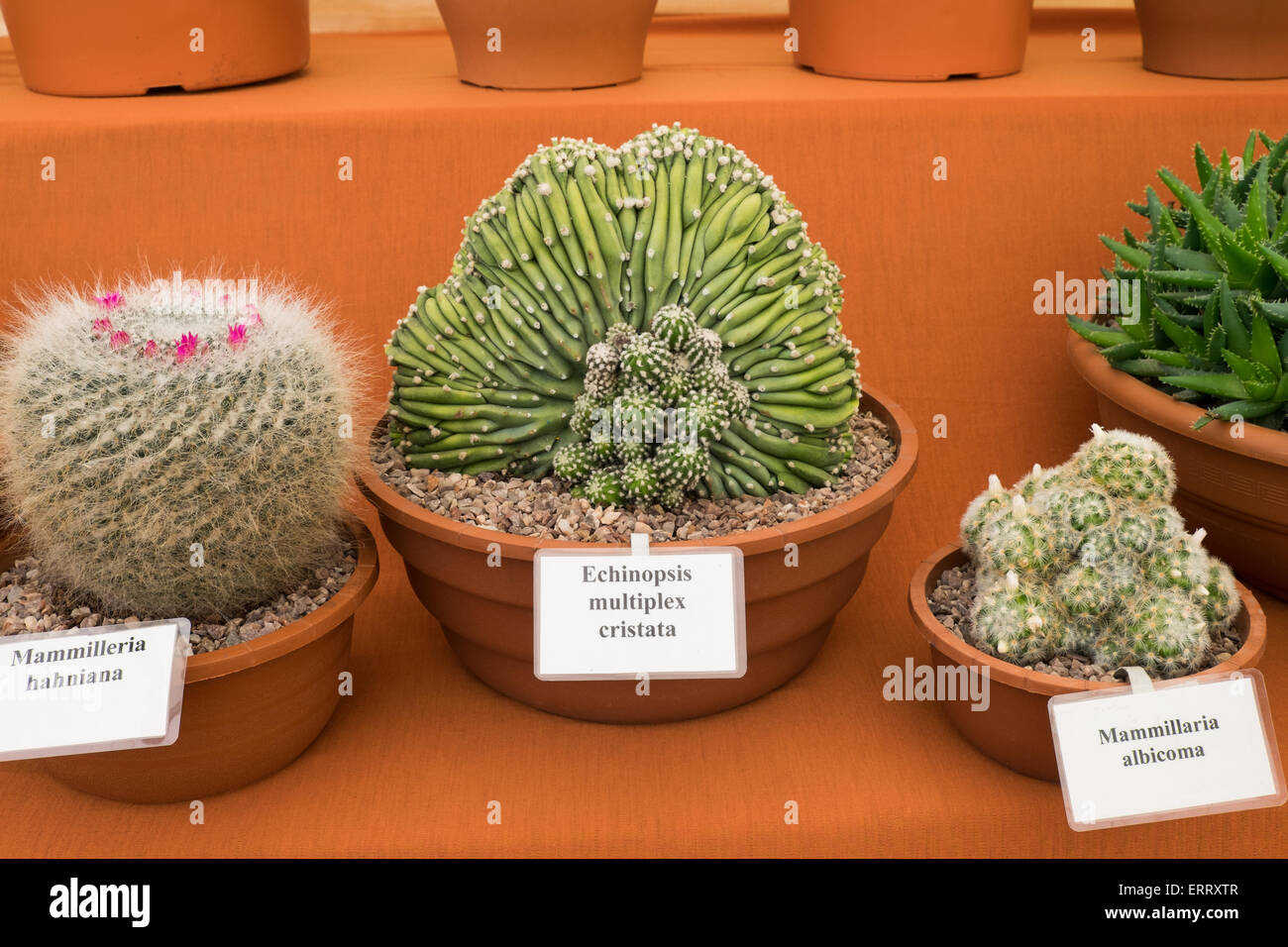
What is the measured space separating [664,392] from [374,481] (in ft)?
0.89

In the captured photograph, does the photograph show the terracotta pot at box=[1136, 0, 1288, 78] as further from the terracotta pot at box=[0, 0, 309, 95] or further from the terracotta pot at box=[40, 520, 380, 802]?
the terracotta pot at box=[40, 520, 380, 802]

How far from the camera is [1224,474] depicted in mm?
1144

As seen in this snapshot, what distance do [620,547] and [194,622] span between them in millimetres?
352

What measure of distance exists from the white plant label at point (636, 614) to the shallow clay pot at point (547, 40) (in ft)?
2.65

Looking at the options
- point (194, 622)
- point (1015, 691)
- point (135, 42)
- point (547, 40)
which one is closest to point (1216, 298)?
point (1015, 691)

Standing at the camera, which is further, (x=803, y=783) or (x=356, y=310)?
(x=356, y=310)

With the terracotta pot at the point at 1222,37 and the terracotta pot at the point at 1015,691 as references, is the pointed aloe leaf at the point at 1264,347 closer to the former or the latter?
the terracotta pot at the point at 1015,691

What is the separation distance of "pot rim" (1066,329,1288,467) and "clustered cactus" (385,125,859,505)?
30 centimetres

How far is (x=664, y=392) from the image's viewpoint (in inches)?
41.3

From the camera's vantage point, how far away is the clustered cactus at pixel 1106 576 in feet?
3.15

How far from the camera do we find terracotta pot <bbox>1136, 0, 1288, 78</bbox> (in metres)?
1.56

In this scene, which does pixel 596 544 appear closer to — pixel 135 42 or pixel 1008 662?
pixel 1008 662

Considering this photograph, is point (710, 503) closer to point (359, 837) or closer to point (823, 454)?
point (823, 454)
